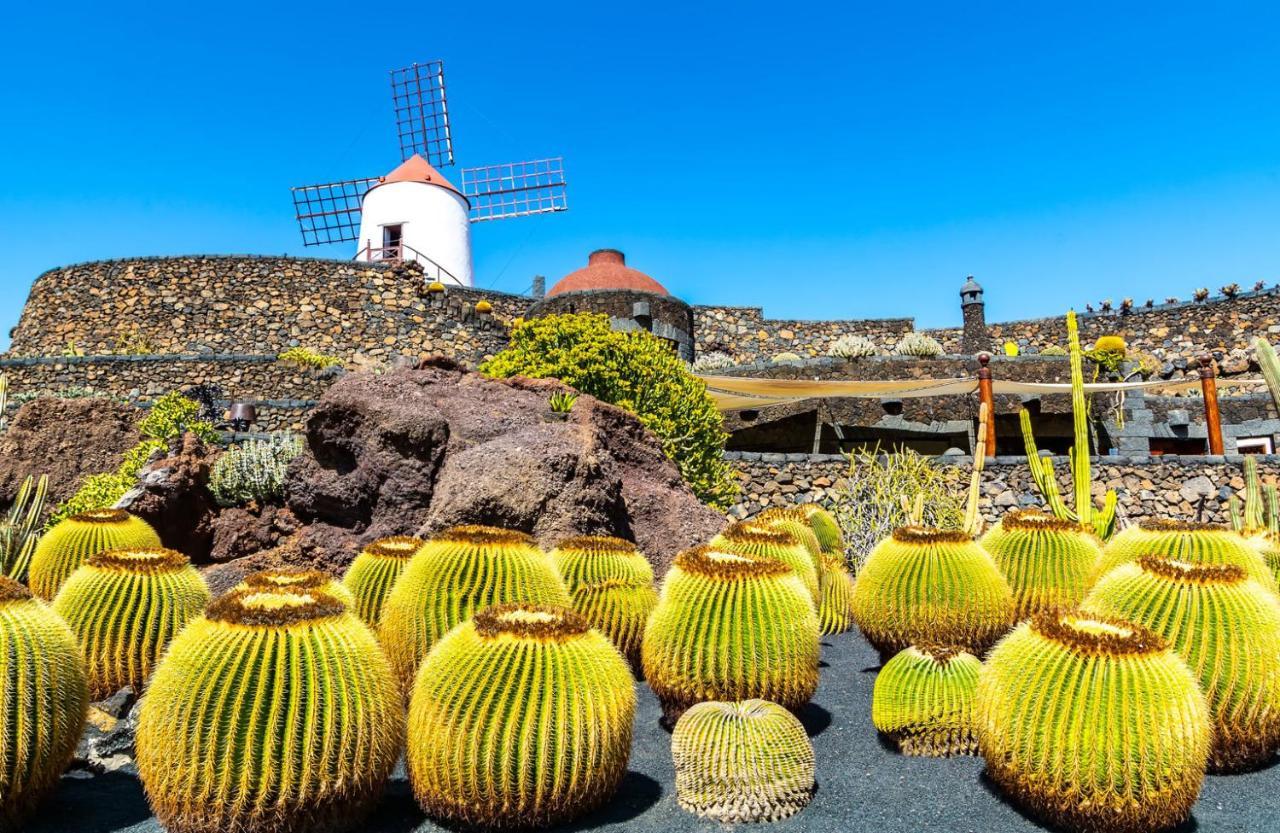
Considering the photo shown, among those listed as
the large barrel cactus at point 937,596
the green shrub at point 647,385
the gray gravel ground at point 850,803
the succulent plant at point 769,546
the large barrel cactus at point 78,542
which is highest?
the green shrub at point 647,385

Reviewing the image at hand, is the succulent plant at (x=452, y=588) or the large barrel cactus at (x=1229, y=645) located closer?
the large barrel cactus at (x=1229, y=645)

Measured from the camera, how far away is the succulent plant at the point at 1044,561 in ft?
17.2

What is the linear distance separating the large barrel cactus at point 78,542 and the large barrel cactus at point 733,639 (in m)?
3.41

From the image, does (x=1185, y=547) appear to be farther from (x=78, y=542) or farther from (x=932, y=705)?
(x=78, y=542)

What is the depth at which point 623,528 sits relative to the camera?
6402 millimetres

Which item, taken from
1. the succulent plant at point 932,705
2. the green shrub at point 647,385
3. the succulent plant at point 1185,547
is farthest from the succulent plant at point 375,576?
the green shrub at point 647,385

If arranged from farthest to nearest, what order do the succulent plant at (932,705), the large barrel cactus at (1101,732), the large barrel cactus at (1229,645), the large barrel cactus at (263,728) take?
the succulent plant at (932,705) → the large barrel cactus at (1229,645) → the large barrel cactus at (1101,732) → the large barrel cactus at (263,728)

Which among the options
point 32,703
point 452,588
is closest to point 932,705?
point 452,588

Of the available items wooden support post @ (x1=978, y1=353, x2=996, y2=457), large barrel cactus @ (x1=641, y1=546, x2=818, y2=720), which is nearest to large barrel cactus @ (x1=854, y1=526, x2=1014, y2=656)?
large barrel cactus @ (x1=641, y1=546, x2=818, y2=720)

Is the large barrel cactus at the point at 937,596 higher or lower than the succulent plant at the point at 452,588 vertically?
lower

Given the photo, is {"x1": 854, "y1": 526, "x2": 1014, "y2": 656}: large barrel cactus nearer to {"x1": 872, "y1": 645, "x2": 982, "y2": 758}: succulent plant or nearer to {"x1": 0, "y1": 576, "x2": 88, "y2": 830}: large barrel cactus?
{"x1": 872, "y1": 645, "x2": 982, "y2": 758}: succulent plant

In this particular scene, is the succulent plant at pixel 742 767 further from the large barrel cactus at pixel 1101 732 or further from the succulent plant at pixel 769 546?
the succulent plant at pixel 769 546

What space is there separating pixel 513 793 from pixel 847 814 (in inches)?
51.5

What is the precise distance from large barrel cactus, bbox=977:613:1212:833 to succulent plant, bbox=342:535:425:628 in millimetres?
3006
